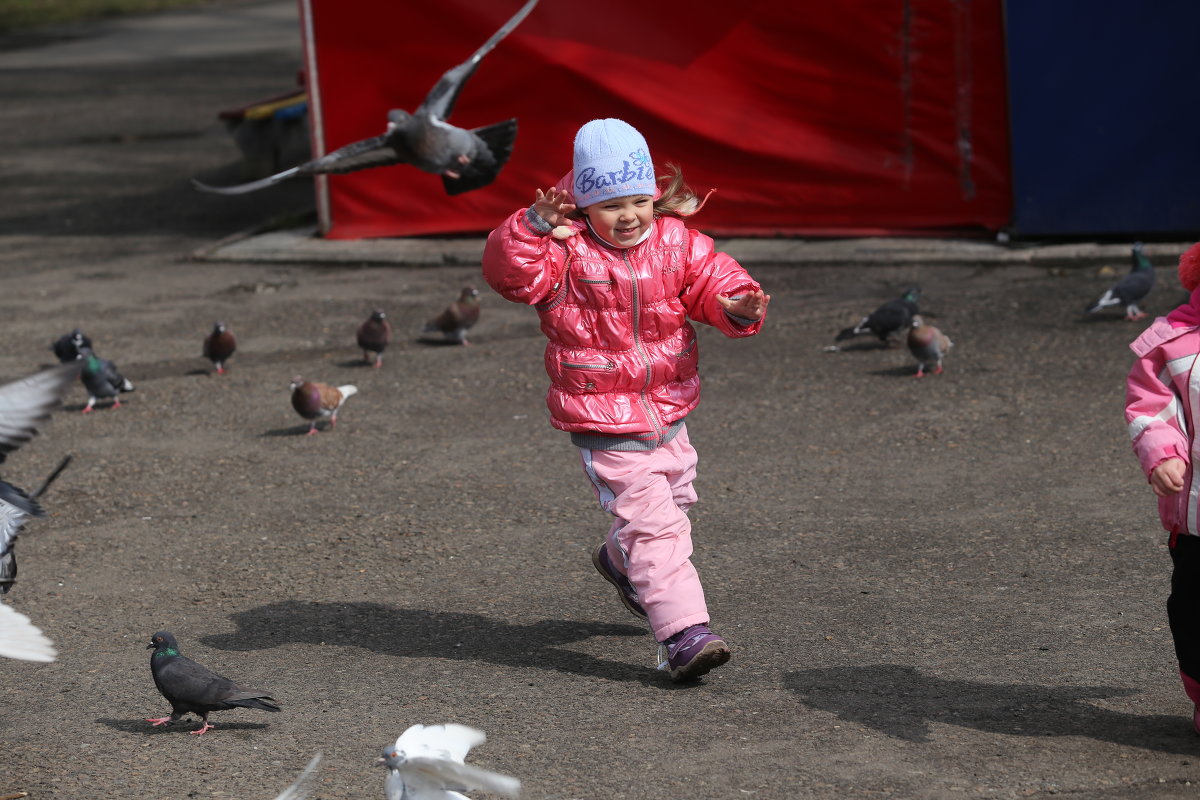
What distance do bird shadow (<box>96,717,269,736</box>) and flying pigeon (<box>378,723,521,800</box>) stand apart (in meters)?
1.28

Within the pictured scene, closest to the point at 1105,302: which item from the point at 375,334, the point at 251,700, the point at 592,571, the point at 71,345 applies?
the point at 375,334

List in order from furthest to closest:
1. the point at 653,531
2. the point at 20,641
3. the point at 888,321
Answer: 1. the point at 888,321
2. the point at 653,531
3. the point at 20,641

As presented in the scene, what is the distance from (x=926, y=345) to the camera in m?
8.46

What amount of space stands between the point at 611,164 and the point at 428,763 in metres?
2.07

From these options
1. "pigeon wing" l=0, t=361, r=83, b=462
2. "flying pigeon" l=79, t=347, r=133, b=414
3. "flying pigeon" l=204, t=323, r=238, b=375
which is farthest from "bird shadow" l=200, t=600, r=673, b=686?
"flying pigeon" l=204, t=323, r=238, b=375

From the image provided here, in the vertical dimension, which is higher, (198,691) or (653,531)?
(653,531)

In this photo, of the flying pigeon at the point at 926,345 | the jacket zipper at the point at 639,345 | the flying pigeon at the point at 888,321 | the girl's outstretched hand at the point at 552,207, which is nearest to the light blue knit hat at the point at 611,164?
the girl's outstretched hand at the point at 552,207

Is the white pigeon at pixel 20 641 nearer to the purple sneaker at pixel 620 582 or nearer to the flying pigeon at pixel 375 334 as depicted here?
the purple sneaker at pixel 620 582

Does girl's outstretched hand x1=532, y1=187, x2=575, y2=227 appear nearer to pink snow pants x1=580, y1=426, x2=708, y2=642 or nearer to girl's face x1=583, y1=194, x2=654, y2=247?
girl's face x1=583, y1=194, x2=654, y2=247

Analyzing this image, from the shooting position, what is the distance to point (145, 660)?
17.3ft

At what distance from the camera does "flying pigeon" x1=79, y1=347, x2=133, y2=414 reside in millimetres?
8578

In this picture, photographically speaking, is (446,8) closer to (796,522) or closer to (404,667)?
(796,522)

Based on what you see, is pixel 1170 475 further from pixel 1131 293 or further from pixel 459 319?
pixel 459 319

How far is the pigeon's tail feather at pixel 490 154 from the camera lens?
9461 mm
